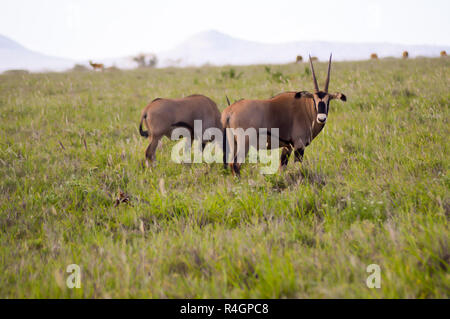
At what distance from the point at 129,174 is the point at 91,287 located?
268cm

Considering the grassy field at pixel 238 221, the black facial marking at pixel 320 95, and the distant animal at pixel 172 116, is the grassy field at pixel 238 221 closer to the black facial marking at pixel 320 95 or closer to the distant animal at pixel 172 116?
the distant animal at pixel 172 116

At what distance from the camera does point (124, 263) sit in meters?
2.26

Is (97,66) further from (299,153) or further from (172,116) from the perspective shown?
(299,153)

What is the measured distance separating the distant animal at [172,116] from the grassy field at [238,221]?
552mm

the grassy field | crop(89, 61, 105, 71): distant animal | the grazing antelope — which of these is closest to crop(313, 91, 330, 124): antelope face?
the grazing antelope

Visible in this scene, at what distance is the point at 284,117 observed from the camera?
4684mm

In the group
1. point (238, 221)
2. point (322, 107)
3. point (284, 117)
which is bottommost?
point (238, 221)

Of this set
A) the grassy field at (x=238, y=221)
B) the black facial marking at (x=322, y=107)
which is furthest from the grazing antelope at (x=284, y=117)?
the grassy field at (x=238, y=221)

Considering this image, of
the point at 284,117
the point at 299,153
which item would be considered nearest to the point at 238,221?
the point at 299,153

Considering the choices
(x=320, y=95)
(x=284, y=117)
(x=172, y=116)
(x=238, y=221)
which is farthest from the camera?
(x=172, y=116)

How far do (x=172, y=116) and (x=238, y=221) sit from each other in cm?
279

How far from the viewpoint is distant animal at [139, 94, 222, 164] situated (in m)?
5.25
